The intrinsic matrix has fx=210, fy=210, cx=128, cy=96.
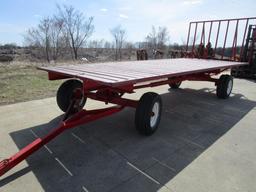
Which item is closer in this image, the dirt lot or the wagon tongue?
the wagon tongue

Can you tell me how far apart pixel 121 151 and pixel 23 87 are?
429cm

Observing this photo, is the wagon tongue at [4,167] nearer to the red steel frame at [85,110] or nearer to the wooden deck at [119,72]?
the red steel frame at [85,110]

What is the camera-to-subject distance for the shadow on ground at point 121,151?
7.27 feet

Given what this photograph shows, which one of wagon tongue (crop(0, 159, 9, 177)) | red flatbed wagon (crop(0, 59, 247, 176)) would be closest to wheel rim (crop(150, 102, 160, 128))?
red flatbed wagon (crop(0, 59, 247, 176))

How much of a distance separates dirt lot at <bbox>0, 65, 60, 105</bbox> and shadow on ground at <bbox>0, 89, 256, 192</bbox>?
5.64 feet

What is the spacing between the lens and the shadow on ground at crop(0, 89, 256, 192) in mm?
2215

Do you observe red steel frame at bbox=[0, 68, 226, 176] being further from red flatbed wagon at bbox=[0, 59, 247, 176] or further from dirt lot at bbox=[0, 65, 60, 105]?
dirt lot at bbox=[0, 65, 60, 105]

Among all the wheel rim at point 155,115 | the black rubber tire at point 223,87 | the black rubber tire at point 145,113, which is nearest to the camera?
the black rubber tire at point 145,113

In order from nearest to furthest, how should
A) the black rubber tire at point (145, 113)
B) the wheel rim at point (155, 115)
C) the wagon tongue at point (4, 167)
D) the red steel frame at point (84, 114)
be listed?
the wagon tongue at point (4, 167) → the red steel frame at point (84, 114) → the black rubber tire at point (145, 113) → the wheel rim at point (155, 115)

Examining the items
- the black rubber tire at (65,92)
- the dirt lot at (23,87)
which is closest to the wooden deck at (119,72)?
the black rubber tire at (65,92)

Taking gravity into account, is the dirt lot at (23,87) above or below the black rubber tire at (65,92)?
below

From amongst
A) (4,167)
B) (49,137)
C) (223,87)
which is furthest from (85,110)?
(223,87)

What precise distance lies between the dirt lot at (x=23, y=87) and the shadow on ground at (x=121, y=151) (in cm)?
172

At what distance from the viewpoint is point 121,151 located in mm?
2824
